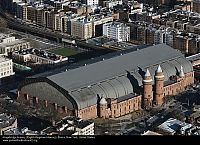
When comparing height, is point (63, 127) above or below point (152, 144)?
below

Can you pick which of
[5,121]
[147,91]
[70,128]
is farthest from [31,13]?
[70,128]

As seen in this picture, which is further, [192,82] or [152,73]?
[192,82]

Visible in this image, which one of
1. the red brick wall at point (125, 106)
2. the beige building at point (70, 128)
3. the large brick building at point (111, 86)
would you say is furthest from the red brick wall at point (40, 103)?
the beige building at point (70, 128)

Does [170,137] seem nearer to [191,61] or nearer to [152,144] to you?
[152,144]

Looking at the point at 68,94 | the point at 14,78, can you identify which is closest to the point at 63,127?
the point at 68,94

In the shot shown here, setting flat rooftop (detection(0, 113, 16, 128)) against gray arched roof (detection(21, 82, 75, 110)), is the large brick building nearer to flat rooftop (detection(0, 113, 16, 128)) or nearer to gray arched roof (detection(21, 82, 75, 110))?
gray arched roof (detection(21, 82, 75, 110))

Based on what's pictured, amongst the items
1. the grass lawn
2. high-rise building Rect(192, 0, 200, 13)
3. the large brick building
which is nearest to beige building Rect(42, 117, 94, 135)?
the large brick building

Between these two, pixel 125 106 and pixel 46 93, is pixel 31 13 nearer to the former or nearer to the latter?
pixel 46 93
